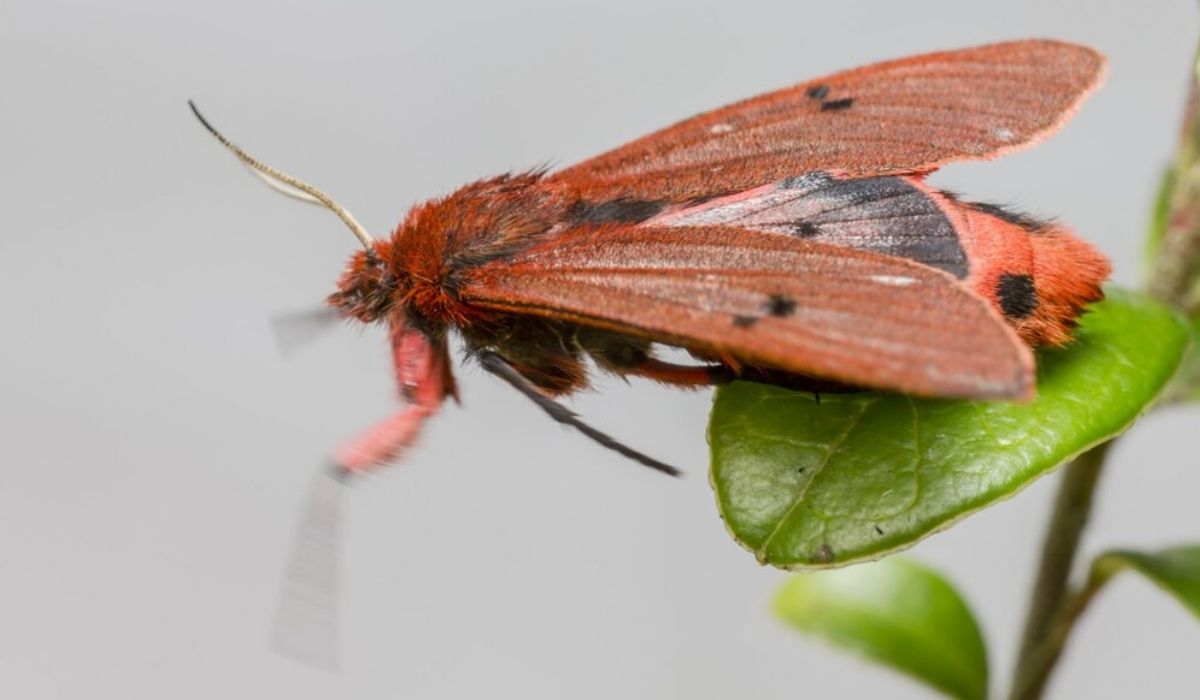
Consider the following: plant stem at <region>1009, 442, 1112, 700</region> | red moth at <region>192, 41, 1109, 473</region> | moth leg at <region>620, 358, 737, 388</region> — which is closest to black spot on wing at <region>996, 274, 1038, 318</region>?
red moth at <region>192, 41, 1109, 473</region>

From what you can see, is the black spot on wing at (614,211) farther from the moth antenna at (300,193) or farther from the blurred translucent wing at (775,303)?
the moth antenna at (300,193)

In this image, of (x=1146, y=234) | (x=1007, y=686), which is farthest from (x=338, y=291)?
(x=1146, y=234)

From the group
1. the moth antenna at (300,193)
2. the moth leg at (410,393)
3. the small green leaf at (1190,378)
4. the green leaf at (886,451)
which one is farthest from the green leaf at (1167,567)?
the moth antenna at (300,193)

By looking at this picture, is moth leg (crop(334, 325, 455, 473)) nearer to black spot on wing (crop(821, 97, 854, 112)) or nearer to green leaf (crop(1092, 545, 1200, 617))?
black spot on wing (crop(821, 97, 854, 112))

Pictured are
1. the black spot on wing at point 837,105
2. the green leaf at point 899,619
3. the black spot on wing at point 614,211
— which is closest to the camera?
the black spot on wing at point 614,211

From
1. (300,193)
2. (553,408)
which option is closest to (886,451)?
(553,408)

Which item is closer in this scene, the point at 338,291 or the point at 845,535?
the point at 845,535

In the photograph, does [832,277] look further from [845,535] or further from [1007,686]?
[1007,686]
